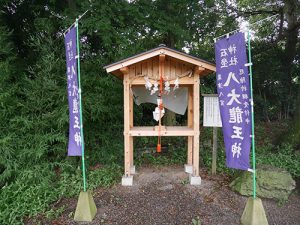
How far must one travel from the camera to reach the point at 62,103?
5000 mm

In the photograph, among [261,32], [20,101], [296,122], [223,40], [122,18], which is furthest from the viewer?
[261,32]

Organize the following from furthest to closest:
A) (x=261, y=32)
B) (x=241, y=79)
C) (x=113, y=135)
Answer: (x=261, y=32) → (x=113, y=135) → (x=241, y=79)

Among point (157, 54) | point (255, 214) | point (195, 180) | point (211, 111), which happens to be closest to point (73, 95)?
point (157, 54)

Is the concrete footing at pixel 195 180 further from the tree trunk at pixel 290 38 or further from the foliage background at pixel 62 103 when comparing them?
the tree trunk at pixel 290 38

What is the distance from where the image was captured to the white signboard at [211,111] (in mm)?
4930

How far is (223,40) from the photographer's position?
11.3ft

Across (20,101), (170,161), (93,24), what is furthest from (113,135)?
(93,24)

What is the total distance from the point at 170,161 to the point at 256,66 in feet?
22.4

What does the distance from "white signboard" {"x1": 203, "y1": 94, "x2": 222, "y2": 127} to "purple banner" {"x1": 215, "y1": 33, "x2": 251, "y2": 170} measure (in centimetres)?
143

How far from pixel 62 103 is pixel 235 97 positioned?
355 cm

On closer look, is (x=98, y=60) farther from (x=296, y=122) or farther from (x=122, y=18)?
(x=296, y=122)

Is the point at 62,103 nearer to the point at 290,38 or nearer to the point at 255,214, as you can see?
the point at 255,214

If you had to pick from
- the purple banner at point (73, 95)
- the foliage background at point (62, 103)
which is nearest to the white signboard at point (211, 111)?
the foliage background at point (62, 103)

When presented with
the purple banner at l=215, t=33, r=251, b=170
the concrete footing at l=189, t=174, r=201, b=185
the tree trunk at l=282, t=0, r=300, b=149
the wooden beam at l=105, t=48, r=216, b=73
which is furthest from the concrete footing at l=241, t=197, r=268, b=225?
the tree trunk at l=282, t=0, r=300, b=149
